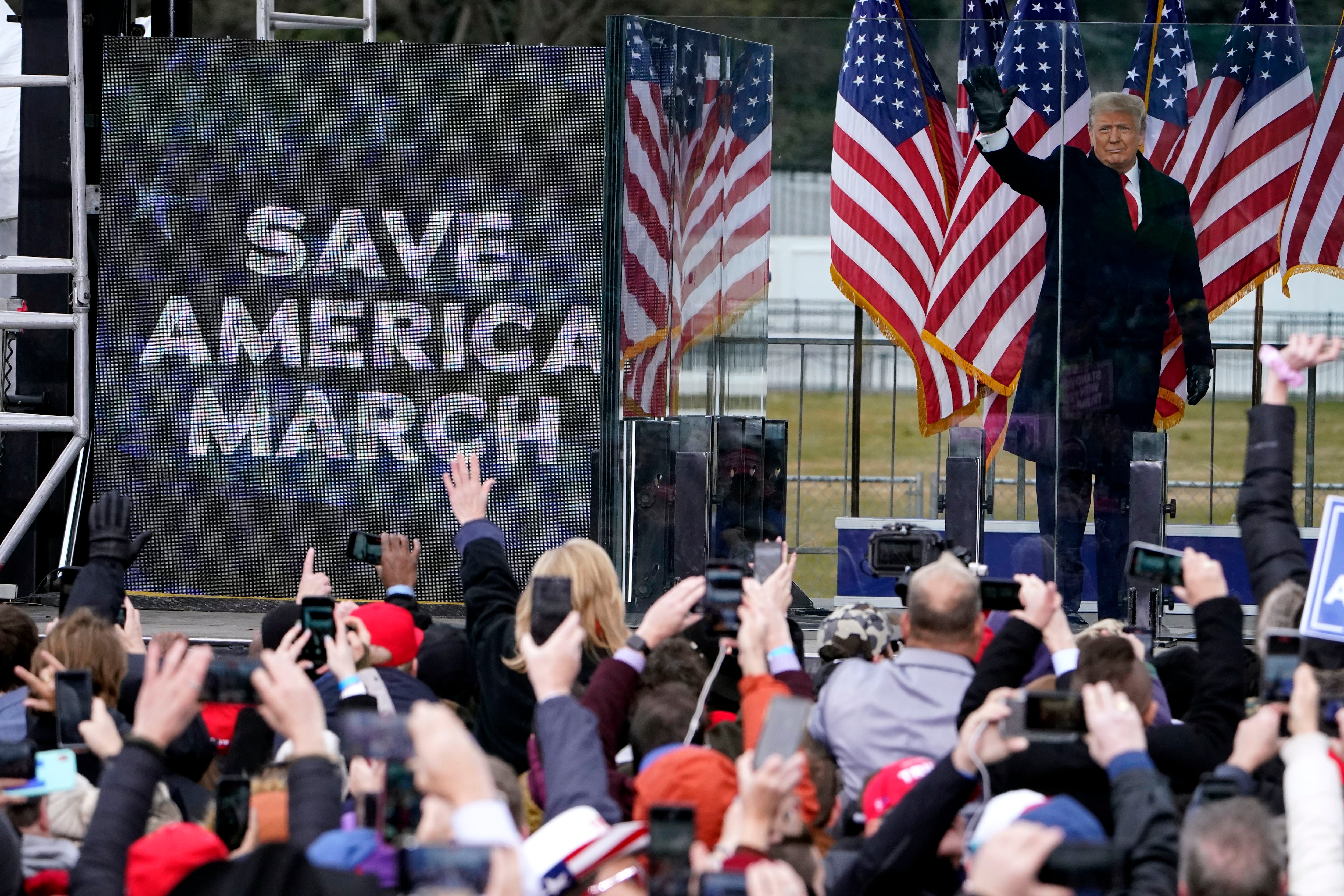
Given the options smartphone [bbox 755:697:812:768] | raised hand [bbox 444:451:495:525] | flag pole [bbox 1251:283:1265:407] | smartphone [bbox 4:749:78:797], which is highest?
flag pole [bbox 1251:283:1265:407]

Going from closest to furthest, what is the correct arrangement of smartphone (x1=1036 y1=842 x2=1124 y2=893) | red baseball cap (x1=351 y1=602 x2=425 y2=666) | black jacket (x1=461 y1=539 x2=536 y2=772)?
smartphone (x1=1036 y1=842 x2=1124 y2=893), black jacket (x1=461 y1=539 x2=536 y2=772), red baseball cap (x1=351 y1=602 x2=425 y2=666)

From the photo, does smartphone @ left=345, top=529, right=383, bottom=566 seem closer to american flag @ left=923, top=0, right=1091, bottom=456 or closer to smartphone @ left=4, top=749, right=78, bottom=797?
smartphone @ left=4, top=749, right=78, bottom=797

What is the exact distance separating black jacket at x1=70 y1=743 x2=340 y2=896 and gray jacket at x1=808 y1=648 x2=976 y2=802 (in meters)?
1.27

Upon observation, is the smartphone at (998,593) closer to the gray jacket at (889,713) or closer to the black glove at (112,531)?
the gray jacket at (889,713)

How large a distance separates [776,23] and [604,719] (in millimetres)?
5292

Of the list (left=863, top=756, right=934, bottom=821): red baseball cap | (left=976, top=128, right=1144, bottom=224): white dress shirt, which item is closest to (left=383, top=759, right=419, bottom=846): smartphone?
(left=863, top=756, right=934, bottom=821): red baseball cap

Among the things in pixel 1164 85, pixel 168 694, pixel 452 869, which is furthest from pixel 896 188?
pixel 452 869

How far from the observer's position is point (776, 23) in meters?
8.08

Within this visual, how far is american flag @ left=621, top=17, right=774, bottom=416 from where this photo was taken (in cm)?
792

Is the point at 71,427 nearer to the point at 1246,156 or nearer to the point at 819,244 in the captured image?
the point at 819,244

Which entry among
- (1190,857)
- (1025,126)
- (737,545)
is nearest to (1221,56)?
(1025,126)

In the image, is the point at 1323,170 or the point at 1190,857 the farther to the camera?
the point at 1323,170

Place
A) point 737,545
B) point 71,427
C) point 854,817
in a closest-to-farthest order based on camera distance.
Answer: point 854,817 < point 737,545 < point 71,427

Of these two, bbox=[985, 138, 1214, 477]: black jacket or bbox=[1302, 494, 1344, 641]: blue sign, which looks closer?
bbox=[1302, 494, 1344, 641]: blue sign
